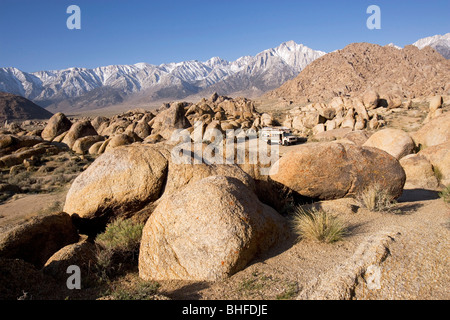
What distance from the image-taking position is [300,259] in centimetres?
390

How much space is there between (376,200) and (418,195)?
3.46m

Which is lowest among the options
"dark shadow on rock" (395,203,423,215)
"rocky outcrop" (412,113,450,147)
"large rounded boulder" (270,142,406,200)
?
"dark shadow on rock" (395,203,423,215)

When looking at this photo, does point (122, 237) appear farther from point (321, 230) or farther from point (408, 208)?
point (408, 208)

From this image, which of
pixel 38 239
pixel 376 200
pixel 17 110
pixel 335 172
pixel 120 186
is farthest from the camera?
pixel 17 110

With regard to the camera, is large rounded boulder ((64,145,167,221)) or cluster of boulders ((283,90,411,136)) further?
cluster of boulders ((283,90,411,136))

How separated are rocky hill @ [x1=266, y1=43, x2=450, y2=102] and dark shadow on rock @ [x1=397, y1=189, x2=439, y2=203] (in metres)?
66.4

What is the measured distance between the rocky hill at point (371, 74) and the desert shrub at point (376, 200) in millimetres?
70075

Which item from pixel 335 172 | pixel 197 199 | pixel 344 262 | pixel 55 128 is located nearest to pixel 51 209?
pixel 197 199

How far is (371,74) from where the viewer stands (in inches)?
3701

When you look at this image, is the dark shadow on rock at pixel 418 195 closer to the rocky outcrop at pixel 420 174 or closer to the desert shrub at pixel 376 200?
the rocky outcrop at pixel 420 174

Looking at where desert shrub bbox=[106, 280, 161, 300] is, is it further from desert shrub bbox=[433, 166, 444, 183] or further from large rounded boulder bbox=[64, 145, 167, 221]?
desert shrub bbox=[433, 166, 444, 183]

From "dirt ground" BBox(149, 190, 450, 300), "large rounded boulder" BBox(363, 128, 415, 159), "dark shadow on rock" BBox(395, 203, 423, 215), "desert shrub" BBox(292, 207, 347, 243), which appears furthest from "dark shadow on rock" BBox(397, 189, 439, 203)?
"desert shrub" BBox(292, 207, 347, 243)

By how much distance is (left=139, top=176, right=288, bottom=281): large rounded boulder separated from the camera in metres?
3.65

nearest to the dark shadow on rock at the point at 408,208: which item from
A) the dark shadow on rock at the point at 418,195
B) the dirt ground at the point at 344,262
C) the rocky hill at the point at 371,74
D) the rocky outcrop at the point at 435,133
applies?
the dirt ground at the point at 344,262
